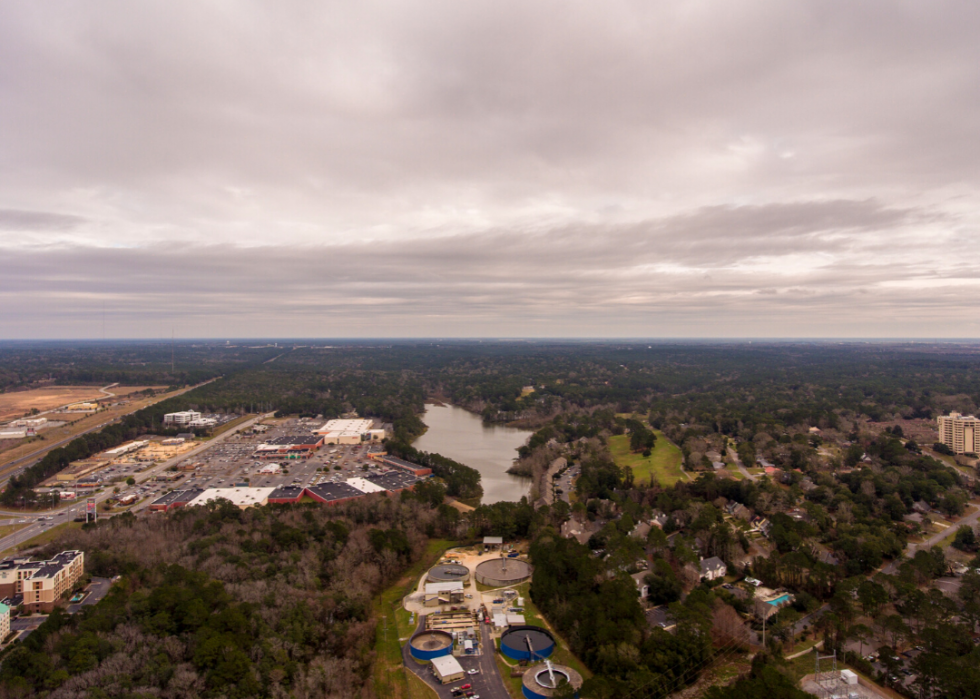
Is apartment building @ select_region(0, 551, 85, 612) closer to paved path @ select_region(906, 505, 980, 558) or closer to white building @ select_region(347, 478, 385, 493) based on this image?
white building @ select_region(347, 478, 385, 493)

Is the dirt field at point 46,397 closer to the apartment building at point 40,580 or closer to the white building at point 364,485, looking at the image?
the white building at point 364,485

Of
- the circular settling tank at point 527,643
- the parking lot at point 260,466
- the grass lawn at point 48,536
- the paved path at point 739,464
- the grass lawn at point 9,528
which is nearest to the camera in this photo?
the circular settling tank at point 527,643

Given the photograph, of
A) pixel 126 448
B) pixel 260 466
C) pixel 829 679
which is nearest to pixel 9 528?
pixel 260 466

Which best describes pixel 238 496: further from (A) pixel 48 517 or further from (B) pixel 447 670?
(B) pixel 447 670

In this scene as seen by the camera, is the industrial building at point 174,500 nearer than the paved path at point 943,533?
No

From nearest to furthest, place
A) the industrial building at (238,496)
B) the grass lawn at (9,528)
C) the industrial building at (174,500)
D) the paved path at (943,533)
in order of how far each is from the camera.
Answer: the paved path at (943,533) < the grass lawn at (9,528) < the industrial building at (174,500) < the industrial building at (238,496)

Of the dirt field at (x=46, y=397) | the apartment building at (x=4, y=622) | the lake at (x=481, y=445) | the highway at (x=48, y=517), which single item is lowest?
the lake at (x=481, y=445)

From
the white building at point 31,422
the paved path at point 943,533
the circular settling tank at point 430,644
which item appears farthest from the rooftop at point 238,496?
the white building at point 31,422
